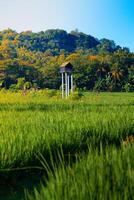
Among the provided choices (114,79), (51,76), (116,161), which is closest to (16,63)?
(51,76)

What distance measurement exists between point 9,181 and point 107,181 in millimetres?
1745

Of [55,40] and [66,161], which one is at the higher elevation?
[55,40]

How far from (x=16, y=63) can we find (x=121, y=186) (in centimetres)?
3995

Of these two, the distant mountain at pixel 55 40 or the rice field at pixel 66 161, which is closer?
the rice field at pixel 66 161

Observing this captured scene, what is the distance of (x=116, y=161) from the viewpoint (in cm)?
310

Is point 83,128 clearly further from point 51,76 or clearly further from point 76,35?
point 76,35

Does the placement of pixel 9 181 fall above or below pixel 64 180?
below

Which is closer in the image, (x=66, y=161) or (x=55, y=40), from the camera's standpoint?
(x=66, y=161)

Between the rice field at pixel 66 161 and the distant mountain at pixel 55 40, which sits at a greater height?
the distant mountain at pixel 55 40

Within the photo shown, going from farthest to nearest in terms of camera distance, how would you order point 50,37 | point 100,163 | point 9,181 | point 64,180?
point 50,37 → point 9,181 → point 100,163 → point 64,180

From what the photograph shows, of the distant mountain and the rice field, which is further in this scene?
the distant mountain

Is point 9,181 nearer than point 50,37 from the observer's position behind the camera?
Yes

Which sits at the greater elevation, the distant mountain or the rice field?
the distant mountain

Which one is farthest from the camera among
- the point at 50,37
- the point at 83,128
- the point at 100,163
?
the point at 50,37
